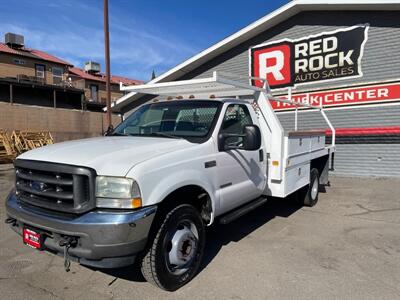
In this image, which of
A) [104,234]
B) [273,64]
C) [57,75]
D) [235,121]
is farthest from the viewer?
[57,75]

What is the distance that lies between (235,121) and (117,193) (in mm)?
2178

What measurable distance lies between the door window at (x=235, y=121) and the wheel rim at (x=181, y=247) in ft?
3.92

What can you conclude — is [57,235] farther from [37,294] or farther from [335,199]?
[335,199]

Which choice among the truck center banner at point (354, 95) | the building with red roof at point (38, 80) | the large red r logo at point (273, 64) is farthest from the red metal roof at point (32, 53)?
the truck center banner at point (354, 95)

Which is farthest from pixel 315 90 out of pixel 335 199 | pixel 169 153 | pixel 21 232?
pixel 21 232

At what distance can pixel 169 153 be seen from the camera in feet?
11.2

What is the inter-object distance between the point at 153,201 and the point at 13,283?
6.13 feet

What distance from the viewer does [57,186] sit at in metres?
3.17

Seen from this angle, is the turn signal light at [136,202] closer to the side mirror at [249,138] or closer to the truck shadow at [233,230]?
the truck shadow at [233,230]

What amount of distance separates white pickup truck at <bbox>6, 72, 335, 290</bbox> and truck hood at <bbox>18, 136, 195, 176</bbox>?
10mm

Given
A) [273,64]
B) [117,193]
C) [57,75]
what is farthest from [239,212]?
[57,75]

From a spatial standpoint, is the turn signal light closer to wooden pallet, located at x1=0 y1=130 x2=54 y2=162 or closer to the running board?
the running board

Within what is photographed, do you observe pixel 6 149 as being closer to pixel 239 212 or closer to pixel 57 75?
pixel 239 212

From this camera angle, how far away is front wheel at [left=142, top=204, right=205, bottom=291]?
10.6 ft
